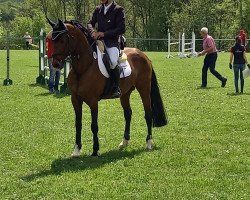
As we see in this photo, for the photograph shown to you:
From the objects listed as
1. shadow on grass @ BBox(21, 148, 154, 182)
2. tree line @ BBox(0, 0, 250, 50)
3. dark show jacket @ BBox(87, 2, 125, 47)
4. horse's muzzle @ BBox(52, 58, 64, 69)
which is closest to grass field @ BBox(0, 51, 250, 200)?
shadow on grass @ BBox(21, 148, 154, 182)

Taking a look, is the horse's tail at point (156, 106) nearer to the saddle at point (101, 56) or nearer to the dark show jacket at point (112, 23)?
the saddle at point (101, 56)

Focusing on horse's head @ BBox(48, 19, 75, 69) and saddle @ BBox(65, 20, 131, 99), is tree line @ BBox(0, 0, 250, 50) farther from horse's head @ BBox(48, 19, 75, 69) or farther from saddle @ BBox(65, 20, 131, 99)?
horse's head @ BBox(48, 19, 75, 69)

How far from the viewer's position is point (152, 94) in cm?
998

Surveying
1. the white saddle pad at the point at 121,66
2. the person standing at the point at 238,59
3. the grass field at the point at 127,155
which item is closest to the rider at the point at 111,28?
the white saddle pad at the point at 121,66

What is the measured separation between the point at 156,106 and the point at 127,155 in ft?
5.42

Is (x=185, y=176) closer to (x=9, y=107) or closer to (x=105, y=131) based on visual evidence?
(x=105, y=131)

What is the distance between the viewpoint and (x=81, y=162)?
816 cm

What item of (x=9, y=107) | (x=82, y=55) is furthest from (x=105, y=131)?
(x=9, y=107)

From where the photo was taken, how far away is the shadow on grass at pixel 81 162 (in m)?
7.52

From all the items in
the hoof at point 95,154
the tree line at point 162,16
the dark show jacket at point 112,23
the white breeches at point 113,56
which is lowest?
the hoof at point 95,154

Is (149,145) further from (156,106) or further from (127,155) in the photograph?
(156,106)

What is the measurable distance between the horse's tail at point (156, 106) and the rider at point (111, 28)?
58.2 inches

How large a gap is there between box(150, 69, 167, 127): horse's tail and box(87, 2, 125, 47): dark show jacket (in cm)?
169

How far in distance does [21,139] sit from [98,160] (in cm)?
247
